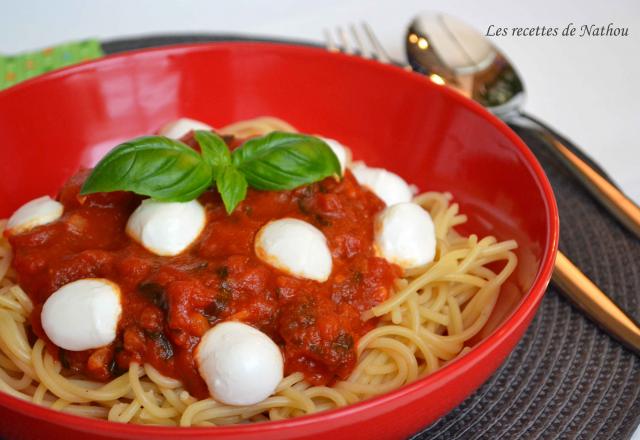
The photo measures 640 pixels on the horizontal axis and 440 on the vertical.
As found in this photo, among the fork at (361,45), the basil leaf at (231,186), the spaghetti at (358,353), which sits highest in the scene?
the basil leaf at (231,186)

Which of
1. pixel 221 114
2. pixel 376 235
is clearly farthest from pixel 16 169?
pixel 376 235

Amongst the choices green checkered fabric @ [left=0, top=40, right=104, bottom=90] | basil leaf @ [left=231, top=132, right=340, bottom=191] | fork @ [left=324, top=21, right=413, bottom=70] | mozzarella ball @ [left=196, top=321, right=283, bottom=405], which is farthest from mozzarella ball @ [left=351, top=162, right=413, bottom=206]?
green checkered fabric @ [left=0, top=40, right=104, bottom=90]

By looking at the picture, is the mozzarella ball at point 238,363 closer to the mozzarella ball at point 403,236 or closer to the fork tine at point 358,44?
the mozzarella ball at point 403,236

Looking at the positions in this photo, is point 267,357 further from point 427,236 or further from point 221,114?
point 221,114

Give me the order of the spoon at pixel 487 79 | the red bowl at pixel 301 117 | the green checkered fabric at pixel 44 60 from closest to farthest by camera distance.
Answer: the red bowl at pixel 301 117
the spoon at pixel 487 79
the green checkered fabric at pixel 44 60

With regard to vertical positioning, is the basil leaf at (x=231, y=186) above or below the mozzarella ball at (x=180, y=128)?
above

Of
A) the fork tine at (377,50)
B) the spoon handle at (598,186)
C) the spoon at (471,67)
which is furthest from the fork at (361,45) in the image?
the spoon handle at (598,186)

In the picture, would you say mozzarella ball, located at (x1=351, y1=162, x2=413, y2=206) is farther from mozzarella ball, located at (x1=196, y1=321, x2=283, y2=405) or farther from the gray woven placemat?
mozzarella ball, located at (x1=196, y1=321, x2=283, y2=405)

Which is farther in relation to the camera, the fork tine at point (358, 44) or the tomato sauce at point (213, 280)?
the fork tine at point (358, 44)
